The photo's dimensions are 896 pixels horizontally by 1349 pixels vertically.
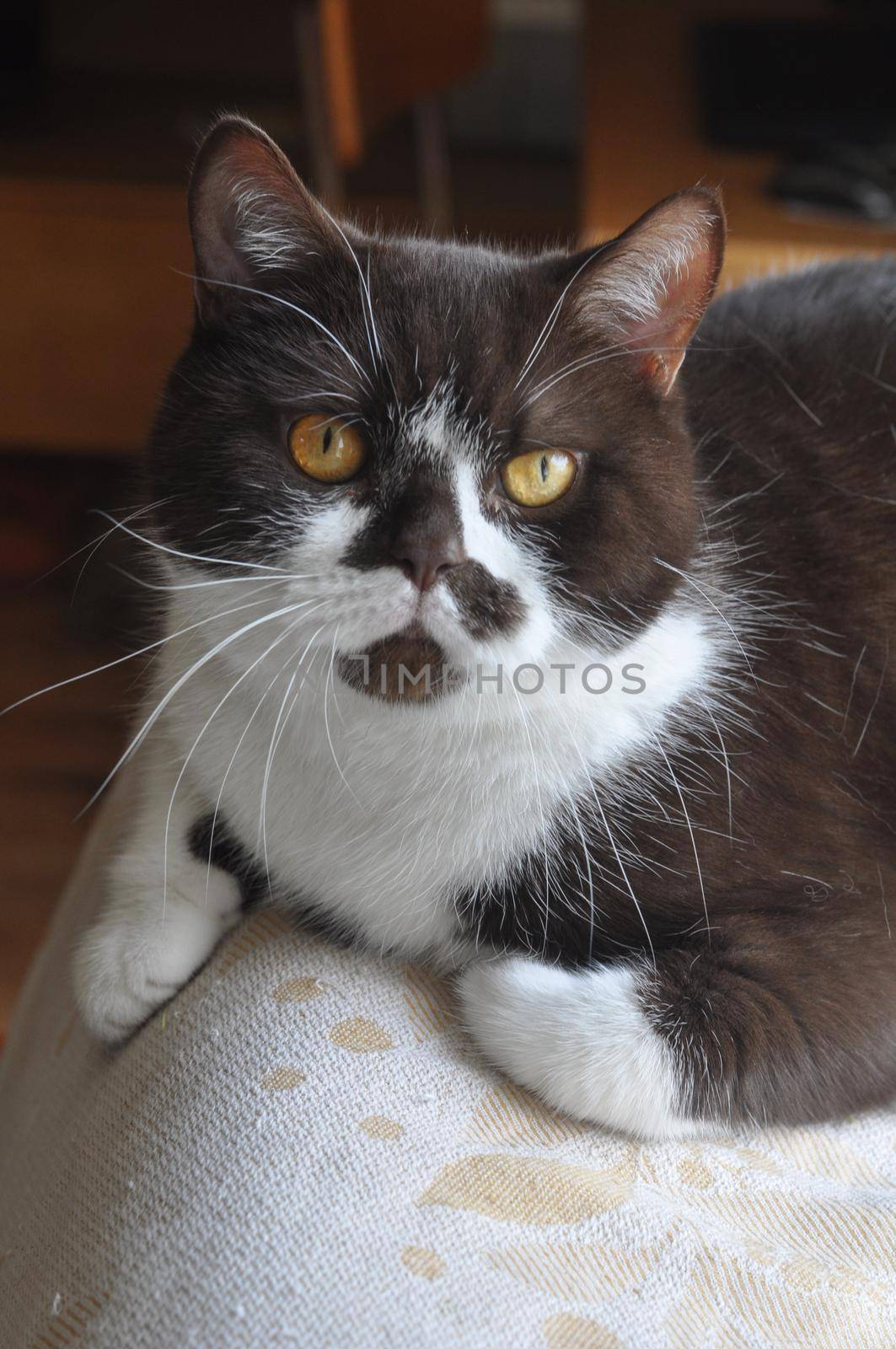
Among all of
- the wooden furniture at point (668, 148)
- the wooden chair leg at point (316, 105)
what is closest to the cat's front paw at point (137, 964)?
the wooden furniture at point (668, 148)

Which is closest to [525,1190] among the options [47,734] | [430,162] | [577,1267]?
[577,1267]

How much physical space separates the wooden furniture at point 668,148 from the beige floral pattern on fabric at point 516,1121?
1.12m

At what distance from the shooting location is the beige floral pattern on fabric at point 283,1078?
77 centimetres

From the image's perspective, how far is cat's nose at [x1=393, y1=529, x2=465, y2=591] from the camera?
0.70 m

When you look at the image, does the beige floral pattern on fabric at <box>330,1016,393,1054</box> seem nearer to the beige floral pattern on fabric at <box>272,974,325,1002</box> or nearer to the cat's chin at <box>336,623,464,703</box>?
the beige floral pattern on fabric at <box>272,974,325,1002</box>

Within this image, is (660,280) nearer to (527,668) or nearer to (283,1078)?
(527,668)

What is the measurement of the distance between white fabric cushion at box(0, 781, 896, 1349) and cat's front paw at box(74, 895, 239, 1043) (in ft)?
0.09

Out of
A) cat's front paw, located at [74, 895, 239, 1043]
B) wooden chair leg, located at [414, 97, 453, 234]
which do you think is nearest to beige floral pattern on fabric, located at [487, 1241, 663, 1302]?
cat's front paw, located at [74, 895, 239, 1043]

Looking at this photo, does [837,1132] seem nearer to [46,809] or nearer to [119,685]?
[46,809]

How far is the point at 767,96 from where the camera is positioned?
2.17m

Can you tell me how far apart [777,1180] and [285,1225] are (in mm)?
347

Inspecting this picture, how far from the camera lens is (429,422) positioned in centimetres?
74

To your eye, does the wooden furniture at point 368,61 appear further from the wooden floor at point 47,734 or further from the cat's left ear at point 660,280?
the cat's left ear at point 660,280

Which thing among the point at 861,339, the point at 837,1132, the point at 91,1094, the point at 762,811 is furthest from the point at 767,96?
the point at 91,1094
